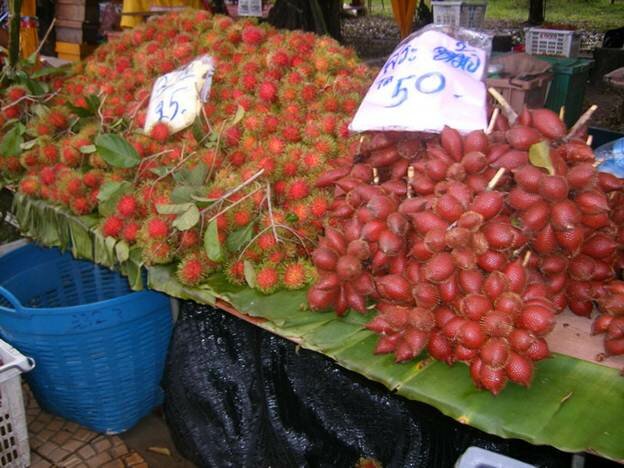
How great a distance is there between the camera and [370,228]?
1237 mm

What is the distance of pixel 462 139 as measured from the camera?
1.28m

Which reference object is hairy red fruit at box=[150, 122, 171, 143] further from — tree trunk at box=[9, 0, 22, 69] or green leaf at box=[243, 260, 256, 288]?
tree trunk at box=[9, 0, 22, 69]

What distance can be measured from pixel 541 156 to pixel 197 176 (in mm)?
927

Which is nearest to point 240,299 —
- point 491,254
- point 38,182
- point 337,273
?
point 337,273

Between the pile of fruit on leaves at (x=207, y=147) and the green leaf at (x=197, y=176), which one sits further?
the green leaf at (x=197, y=176)

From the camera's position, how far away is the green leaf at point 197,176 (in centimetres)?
168

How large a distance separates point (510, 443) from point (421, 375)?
41cm

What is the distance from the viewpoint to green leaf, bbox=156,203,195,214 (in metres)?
1.55

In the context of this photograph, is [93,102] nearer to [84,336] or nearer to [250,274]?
[84,336]

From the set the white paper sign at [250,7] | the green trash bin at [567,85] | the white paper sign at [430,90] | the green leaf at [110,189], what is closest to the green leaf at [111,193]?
the green leaf at [110,189]

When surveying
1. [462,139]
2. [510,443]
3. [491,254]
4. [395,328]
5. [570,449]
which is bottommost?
[510,443]

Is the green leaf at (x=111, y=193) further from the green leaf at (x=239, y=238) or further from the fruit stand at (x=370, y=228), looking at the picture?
the green leaf at (x=239, y=238)

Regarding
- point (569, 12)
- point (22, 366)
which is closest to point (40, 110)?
point (22, 366)

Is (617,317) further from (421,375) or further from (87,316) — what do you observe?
A: (87,316)
